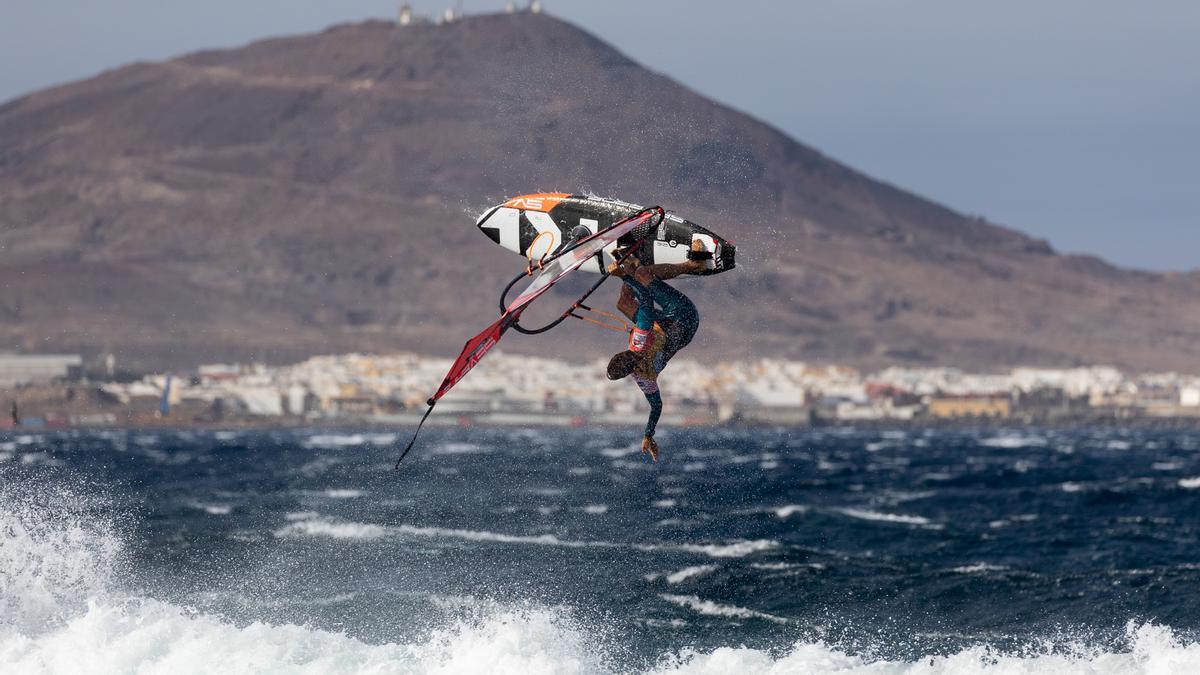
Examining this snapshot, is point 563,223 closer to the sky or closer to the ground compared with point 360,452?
closer to the sky

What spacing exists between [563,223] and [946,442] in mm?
164182

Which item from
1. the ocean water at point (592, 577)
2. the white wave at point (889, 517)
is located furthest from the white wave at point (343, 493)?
the white wave at point (889, 517)

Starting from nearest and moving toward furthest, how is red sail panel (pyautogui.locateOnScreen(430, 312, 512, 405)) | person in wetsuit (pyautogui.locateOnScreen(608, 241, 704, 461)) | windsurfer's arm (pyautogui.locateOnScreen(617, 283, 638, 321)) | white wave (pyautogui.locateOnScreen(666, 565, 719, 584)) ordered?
red sail panel (pyautogui.locateOnScreen(430, 312, 512, 405))
person in wetsuit (pyautogui.locateOnScreen(608, 241, 704, 461))
windsurfer's arm (pyautogui.locateOnScreen(617, 283, 638, 321))
white wave (pyautogui.locateOnScreen(666, 565, 719, 584))

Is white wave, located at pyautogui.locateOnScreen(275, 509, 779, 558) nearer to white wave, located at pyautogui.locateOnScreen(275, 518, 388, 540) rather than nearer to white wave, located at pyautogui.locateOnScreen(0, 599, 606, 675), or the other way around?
white wave, located at pyautogui.locateOnScreen(275, 518, 388, 540)

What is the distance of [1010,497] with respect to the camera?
81.2 m

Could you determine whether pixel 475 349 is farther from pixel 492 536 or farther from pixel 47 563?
pixel 492 536

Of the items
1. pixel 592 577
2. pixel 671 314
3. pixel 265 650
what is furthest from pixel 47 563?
pixel 671 314

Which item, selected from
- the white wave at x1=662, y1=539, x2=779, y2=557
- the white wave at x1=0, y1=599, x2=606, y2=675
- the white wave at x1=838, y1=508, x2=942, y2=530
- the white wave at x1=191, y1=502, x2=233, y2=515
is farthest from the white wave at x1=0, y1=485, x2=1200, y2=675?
the white wave at x1=191, y1=502, x2=233, y2=515

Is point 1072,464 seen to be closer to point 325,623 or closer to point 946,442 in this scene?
point 946,442

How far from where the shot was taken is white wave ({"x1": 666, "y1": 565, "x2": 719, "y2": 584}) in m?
47.1

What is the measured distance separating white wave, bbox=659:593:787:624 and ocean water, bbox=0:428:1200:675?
156mm

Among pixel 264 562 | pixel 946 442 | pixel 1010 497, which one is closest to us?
pixel 264 562

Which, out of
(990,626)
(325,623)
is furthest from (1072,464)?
(325,623)

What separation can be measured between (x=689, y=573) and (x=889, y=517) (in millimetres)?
22513
